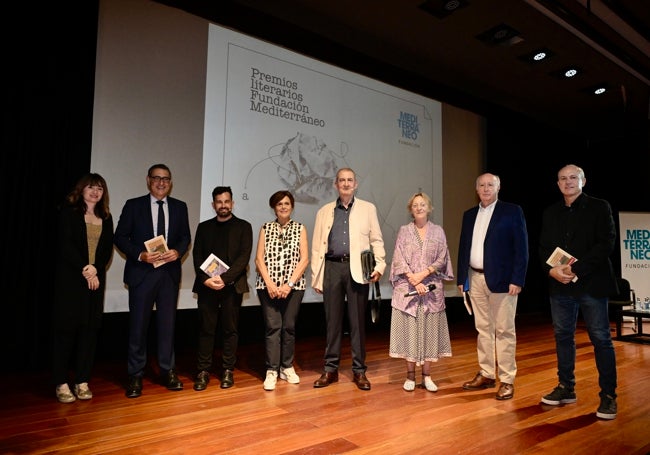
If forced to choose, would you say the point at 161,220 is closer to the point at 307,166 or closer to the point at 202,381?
the point at 202,381

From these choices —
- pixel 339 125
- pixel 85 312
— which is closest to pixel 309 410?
pixel 85 312

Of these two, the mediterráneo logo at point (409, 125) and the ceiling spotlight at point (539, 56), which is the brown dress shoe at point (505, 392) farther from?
the ceiling spotlight at point (539, 56)

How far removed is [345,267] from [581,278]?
1.47m

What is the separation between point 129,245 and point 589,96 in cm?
747

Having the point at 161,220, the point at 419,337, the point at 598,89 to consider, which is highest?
the point at 598,89

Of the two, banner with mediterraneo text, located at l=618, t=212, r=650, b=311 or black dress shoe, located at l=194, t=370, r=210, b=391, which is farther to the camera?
banner with mediterraneo text, located at l=618, t=212, r=650, b=311

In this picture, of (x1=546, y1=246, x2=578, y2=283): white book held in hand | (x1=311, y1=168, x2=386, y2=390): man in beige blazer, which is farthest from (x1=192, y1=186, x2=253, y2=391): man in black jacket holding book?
(x1=546, y1=246, x2=578, y2=283): white book held in hand

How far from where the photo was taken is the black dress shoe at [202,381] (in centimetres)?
309

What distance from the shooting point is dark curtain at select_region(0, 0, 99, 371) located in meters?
3.48

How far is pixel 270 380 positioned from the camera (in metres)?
3.14

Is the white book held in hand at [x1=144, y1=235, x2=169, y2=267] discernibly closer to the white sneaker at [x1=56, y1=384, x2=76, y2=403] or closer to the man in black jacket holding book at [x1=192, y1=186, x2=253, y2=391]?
the man in black jacket holding book at [x1=192, y1=186, x2=253, y2=391]

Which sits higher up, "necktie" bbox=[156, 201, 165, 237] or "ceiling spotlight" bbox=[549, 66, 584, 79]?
"ceiling spotlight" bbox=[549, 66, 584, 79]

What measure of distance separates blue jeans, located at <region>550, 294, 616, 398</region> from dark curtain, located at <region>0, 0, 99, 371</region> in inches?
146

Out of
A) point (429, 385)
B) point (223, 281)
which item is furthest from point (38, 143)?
point (429, 385)
